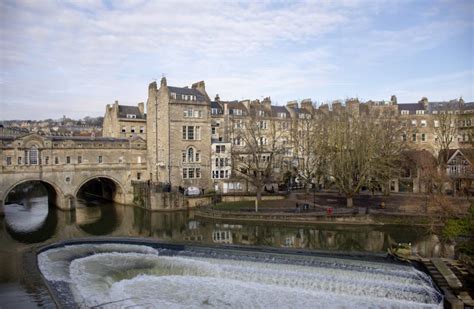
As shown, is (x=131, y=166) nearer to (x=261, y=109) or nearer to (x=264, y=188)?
(x=264, y=188)

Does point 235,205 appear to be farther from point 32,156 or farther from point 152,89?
point 32,156

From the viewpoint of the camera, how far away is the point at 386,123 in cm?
4909

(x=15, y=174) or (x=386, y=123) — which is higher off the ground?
(x=386, y=123)

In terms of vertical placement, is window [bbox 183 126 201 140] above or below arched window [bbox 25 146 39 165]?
above

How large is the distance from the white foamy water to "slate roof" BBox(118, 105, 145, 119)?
1584 centimetres

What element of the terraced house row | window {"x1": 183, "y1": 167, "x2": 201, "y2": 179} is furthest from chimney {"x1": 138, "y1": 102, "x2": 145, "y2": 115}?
window {"x1": 183, "y1": 167, "x2": 201, "y2": 179}

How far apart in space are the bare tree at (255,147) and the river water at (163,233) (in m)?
8.79

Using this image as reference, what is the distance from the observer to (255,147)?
47.6m

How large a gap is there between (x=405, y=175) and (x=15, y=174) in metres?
46.4

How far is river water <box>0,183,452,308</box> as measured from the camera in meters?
24.8

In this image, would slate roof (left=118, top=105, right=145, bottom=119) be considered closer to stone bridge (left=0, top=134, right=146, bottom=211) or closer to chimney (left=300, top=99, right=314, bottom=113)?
stone bridge (left=0, top=134, right=146, bottom=211)

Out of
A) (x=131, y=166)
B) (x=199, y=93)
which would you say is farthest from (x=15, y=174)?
(x=199, y=93)

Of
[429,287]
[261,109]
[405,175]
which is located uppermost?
[261,109]

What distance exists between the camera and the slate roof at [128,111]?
5966 centimetres
